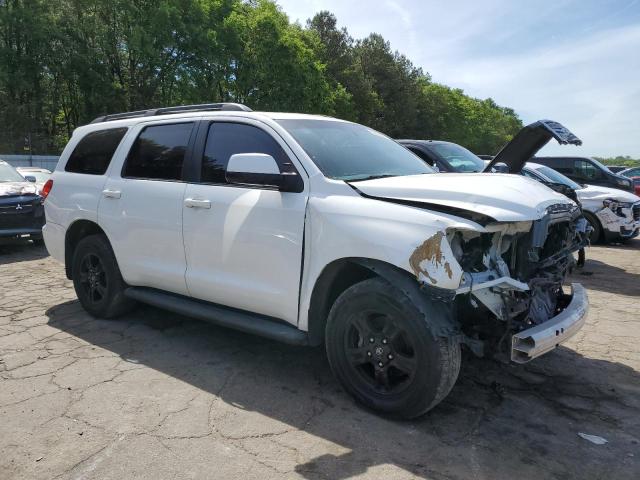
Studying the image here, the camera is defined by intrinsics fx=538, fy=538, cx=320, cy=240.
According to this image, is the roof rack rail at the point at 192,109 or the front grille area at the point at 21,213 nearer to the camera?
the roof rack rail at the point at 192,109

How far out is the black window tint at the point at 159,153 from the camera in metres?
4.51

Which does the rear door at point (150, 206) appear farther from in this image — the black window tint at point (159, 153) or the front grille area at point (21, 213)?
the front grille area at point (21, 213)

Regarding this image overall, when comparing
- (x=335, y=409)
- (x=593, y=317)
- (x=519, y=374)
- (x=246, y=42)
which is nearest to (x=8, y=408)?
(x=335, y=409)

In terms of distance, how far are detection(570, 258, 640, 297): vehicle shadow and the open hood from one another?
3.13m

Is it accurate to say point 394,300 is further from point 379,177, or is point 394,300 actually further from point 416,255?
point 379,177

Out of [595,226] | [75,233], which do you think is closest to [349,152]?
[75,233]

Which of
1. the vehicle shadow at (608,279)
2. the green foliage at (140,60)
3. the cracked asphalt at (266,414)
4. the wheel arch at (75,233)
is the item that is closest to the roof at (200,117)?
the wheel arch at (75,233)

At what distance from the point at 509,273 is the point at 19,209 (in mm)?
8598

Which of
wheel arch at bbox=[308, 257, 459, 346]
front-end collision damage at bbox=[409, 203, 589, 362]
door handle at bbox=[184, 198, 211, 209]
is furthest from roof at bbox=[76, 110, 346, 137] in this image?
front-end collision damage at bbox=[409, 203, 589, 362]

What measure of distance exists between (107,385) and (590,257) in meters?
8.53

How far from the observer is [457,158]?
28.8 feet

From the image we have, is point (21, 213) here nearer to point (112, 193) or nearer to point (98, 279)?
point (98, 279)

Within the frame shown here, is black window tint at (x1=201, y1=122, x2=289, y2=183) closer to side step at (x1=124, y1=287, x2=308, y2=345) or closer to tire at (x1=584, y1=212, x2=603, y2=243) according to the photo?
side step at (x1=124, y1=287, x2=308, y2=345)

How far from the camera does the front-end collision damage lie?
9.67 ft
